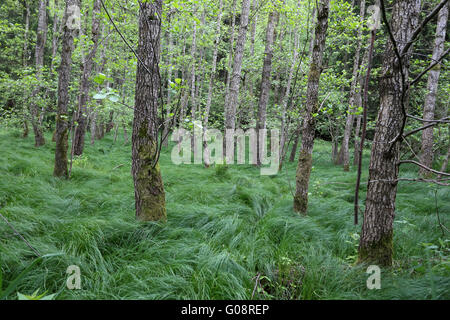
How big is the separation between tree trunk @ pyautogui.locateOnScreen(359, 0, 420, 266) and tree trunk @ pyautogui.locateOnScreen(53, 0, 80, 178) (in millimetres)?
5772

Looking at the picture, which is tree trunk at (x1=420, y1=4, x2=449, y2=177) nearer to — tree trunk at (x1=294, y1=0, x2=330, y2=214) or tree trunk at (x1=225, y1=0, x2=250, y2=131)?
tree trunk at (x1=294, y1=0, x2=330, y2=214)

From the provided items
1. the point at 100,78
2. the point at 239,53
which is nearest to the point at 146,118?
the point at 100,78

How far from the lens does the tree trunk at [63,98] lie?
5.16 metres

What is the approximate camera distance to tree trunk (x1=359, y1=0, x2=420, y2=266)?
6.92 ft

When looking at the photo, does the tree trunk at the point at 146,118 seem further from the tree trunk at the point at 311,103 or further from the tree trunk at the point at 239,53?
the tree trunk at the point at 239,53

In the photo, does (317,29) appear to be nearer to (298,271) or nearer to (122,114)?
(298,271)

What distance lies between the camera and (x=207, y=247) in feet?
8.96

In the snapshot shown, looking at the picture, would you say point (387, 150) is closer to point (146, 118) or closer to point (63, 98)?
point (146, 118)

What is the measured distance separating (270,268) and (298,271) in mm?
269

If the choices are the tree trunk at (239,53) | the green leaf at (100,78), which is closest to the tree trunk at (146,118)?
the green leaf at (100,78)

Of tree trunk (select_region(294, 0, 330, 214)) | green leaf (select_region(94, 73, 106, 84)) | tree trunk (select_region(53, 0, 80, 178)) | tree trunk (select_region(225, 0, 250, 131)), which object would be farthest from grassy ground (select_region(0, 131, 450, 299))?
tree trunk (select_region(225, 0, 250, 131))

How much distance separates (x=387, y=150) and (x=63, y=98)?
20.2 feet

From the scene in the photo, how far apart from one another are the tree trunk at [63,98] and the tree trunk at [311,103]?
490cm

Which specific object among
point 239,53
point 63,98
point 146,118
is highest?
point 239,53
